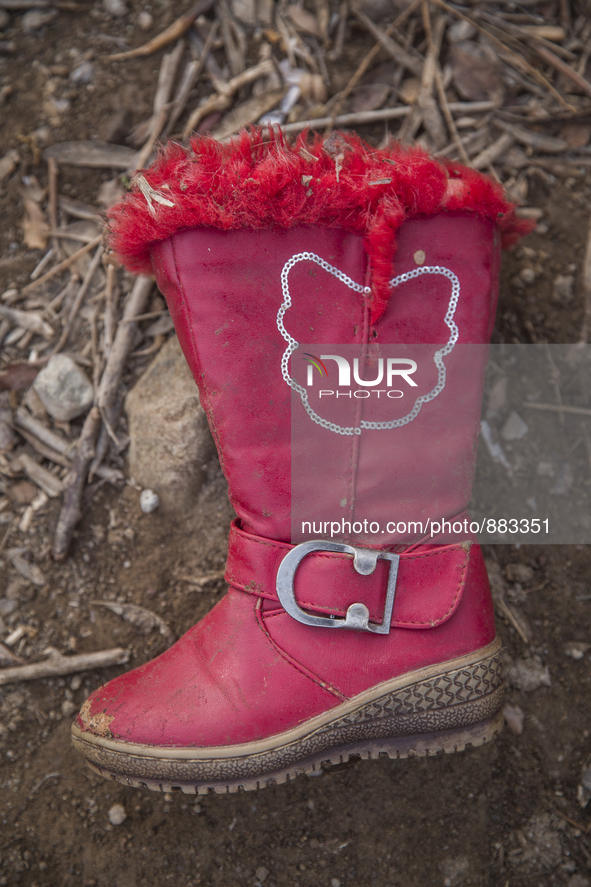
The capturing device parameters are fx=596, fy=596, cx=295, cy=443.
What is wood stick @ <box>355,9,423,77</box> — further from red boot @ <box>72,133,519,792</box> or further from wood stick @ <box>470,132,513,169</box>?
red boot @ <box>72,133,519,792</box>

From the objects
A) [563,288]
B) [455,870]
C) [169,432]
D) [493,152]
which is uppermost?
[493,152]

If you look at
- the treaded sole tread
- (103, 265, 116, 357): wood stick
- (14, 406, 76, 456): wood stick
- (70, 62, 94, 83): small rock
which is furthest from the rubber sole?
(70, 62, 94, 83): small rock

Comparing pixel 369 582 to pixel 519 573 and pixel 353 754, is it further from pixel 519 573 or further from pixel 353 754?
pixel 519 573

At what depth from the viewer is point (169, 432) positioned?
1562mm

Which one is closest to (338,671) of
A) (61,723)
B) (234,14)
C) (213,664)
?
(213,664)

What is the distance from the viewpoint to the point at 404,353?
4.07 ft

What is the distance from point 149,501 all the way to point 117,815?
2.56 feet

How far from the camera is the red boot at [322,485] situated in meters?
1.18

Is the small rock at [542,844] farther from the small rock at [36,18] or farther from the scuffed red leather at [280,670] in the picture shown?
the small rock at [36,18]

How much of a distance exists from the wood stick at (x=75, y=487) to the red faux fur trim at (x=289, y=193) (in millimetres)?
564

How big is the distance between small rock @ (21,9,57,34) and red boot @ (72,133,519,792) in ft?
3.19

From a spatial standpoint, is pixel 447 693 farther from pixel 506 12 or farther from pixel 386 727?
pixel 506 12

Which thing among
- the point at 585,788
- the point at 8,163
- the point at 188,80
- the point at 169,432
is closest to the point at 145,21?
the point at 188,80

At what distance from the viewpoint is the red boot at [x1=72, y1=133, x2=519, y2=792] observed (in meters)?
1.18
